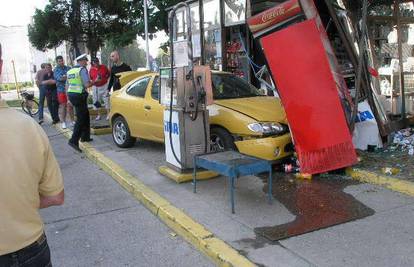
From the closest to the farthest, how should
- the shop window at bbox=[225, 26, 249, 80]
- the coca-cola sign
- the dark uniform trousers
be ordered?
the coca-cola sign → the dark uniform trousers → the shop window at bbox=[225, 26, 249, 80]

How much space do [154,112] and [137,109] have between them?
0.53 meters

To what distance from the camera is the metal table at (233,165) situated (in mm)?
5164

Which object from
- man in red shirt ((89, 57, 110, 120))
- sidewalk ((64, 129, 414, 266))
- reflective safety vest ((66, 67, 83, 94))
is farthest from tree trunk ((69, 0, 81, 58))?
sidewalk ((64, 129, 414, 266))

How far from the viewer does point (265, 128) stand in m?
6.70

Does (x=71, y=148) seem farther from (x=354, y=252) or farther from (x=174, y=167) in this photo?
(x=354, y=252)

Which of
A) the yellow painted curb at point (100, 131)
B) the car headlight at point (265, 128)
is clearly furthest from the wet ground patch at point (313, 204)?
the yellow painted curb at point (100, 131)

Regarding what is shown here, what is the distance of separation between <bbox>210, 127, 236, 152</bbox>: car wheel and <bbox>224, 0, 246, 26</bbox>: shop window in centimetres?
487

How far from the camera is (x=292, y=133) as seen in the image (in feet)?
21.1

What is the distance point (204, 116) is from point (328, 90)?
172 cm

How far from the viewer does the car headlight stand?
21.9ft

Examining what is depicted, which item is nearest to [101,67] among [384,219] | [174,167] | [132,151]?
[132,151]

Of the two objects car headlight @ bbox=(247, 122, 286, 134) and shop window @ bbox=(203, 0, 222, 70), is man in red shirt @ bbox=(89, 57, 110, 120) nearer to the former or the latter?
shop window @ bbox=(203, 0, 222, 70)

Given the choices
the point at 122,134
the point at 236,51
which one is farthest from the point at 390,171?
the point at 236,51

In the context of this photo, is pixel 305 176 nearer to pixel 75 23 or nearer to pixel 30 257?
pixel 30 257
